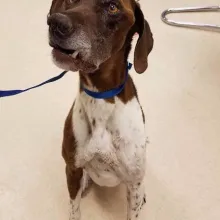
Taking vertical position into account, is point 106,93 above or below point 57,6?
below

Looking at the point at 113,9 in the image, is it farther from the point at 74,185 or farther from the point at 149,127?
the point at 149,127

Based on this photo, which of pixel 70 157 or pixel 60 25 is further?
pixel 70 157

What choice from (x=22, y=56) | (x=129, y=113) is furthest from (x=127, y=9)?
(x=22, y=56)

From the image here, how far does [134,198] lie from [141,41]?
59 centimetres

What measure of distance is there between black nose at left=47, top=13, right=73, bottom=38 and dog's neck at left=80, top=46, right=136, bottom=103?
221 millimetres

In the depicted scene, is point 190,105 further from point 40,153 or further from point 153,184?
point 40,153

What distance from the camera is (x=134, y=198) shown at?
1.59m

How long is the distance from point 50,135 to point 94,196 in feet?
1.27

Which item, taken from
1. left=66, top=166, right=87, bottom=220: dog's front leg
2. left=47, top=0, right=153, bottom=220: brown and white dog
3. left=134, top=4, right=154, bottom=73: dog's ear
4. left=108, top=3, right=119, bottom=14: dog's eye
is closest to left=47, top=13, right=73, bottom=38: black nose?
left=47, top=0, right=153, bottom=220: brown and white dog

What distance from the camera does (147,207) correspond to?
1811mm

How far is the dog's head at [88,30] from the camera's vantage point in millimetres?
1070

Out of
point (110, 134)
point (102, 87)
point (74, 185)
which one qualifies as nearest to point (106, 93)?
point (102, 87)

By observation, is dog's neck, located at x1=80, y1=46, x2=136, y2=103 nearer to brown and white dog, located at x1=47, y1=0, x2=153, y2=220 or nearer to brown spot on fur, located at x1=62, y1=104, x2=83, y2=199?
brown and white dog, located at x1=47, y1=0, x2=153, y2=220

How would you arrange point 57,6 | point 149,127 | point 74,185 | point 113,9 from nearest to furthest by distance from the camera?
1. point 113,9
2. point 57,6
3. point 74,185
4. point 149,127
